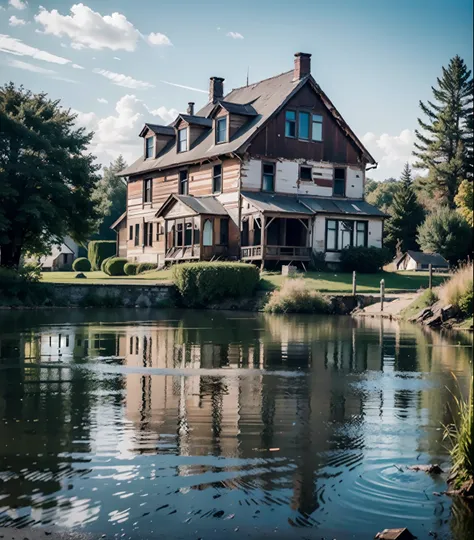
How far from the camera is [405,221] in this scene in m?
60.6

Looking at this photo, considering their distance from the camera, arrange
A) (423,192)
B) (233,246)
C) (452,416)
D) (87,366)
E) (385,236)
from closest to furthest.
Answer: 1. (452,416)
2. (87,366)
3. (233,246)
4. (385,236)
5. (423,192)

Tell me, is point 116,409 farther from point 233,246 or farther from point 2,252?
point 233,246

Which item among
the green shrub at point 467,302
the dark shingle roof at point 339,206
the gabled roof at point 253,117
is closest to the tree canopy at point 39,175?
the gabled roof at point 253,117

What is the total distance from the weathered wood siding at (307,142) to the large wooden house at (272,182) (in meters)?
0.06

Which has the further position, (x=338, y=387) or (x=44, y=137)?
(x=44, y=137)

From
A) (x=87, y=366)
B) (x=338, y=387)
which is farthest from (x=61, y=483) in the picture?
(x=87, y=366)

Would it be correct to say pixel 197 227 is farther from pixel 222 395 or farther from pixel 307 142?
pixel 222 395

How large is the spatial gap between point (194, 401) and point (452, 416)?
3.92 m

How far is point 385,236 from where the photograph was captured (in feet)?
202

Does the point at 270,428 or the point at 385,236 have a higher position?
the point at 385,236

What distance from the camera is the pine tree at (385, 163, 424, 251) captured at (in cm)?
6038

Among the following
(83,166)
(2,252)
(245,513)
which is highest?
(83,166)

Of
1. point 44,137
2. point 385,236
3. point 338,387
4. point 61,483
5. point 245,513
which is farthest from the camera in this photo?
point 385,236

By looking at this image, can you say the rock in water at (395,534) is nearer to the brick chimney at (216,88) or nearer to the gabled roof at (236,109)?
the gabled roof at (236,109)
